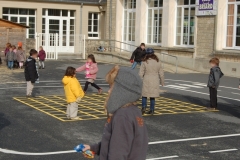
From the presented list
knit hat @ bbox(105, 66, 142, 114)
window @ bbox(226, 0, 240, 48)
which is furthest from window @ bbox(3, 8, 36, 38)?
knit hat @ bbox(105, 66, 142, 114)

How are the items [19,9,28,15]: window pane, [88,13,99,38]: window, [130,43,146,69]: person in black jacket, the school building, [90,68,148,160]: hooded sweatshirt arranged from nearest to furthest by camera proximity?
1. [90,68,148,160]: hooded sweatshirt
2. [130,43,146,69]: person in black jacket
3. the school building
4. [19,9,28,15]: window pane
5. [88,13,99,38]: window

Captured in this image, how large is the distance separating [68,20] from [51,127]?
28757mm

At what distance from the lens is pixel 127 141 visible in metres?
4.39

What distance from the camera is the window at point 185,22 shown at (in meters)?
30.6

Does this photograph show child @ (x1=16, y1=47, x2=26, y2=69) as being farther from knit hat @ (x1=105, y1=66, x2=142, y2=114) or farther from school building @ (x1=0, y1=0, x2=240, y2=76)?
knit hat @ (x1=105, y1=66, x2=142, y2=114)

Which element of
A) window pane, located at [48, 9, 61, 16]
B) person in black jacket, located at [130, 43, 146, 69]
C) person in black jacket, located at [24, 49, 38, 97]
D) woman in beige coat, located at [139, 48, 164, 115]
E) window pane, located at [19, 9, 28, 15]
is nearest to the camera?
woman in beige coat, located at [139, 48, 164, 115]

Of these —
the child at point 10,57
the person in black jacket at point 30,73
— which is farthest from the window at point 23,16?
the person in black jacket at point 30,73

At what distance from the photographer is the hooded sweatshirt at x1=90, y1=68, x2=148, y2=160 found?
439 centimetres

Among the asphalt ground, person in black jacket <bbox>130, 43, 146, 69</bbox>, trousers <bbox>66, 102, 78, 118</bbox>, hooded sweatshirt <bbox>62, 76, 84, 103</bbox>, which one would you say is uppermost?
person in black jacket <bbox>130, 43, 146, 69</bbox>

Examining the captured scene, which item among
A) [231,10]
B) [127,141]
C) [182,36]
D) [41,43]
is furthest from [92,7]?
→ [127,141]

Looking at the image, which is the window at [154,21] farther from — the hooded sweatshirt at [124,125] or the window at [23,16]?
the hooded sweatshirt at [124,125]

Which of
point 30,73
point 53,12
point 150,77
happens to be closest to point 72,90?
point 150,77

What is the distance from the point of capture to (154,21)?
3397 cm

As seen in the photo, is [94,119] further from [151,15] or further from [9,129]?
[151,15]
